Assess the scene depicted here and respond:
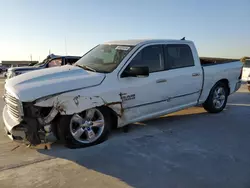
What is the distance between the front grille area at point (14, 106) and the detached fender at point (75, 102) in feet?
0.98

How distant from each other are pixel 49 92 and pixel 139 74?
1.69 m

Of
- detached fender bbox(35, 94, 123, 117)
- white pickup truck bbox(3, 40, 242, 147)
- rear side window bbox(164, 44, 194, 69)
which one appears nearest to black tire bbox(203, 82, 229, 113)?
white pickup truck bbox(3, 40, 242, 147)

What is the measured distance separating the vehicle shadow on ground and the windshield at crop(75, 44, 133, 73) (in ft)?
4.44

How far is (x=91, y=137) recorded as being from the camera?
4.75 m

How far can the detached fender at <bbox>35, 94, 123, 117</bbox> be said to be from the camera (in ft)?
13.9

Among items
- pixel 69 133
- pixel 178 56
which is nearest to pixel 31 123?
pixel 69 133

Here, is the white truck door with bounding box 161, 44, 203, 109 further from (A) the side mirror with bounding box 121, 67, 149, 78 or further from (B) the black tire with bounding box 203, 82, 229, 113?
(A) the side mirror with bounding box 121, 67, 149, 78

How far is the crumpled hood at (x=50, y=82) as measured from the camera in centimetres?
419

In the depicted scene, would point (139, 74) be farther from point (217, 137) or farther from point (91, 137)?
point (217, 137)

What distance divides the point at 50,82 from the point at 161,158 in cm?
215

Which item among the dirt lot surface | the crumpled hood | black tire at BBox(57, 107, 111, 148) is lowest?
the dirt lot surface

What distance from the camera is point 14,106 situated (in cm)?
434

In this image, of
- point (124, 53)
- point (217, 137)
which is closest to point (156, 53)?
point (124, 53)

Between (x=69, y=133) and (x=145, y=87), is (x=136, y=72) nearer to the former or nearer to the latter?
(x=145, y=87)
